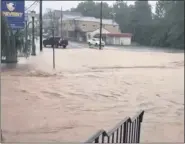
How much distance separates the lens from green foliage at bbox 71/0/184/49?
61219 millimetres

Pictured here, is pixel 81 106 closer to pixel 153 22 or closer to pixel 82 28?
pixel 82 28

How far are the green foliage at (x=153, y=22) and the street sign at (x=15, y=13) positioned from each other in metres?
41.0

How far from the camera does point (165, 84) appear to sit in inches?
591

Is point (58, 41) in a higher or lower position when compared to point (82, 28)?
lower

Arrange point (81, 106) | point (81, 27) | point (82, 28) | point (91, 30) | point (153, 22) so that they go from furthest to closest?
point (153, 22), point (91, 30), point (82, 28), point (81, 27), point (81, 106)

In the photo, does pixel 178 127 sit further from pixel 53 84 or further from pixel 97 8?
pixel 97 8

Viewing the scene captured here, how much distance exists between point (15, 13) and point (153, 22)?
4940 centimetres

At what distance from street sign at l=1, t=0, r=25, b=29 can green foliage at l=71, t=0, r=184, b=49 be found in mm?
40981

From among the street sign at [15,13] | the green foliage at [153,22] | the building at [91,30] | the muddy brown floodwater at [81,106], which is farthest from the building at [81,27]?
the muddy brown floodwater at [81,106]

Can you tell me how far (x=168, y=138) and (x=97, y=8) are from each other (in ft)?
158

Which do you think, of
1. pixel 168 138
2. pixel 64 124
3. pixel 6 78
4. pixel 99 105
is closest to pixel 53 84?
pixel 6 78

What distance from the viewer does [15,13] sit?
18.7 meters

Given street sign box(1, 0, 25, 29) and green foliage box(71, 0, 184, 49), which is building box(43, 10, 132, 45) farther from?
street sign box(1, 0, 25, 29)

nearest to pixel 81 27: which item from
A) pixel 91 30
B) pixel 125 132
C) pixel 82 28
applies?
pixel 82 28
